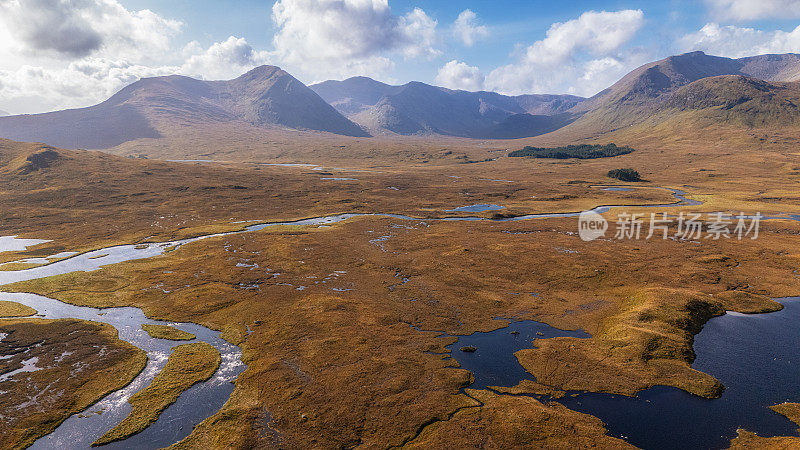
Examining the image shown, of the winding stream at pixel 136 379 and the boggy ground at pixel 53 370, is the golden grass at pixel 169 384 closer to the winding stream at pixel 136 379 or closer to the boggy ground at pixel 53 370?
the winding stream at pixel 136 379

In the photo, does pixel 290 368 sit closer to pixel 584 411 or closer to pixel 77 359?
pixel 77 359

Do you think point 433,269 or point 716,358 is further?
point 433,269

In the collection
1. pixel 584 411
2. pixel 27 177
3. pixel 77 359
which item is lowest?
pixel 584 411

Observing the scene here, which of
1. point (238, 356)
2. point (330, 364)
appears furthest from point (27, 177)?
point (330, 364)

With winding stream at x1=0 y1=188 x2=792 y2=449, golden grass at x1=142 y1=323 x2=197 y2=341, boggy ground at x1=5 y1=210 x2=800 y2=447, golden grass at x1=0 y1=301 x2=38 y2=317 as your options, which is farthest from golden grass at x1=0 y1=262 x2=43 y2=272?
golden grass at x1=142 y1=323 x2=197 y2=341

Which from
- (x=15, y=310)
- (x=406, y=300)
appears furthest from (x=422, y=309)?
(x=15, y=310)

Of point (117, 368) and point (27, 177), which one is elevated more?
point (27, 177)

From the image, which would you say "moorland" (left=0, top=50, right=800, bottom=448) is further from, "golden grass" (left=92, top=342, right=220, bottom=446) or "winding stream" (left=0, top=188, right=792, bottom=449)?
"golden grass" (left=92, top=342, right=220, bottom=446)
